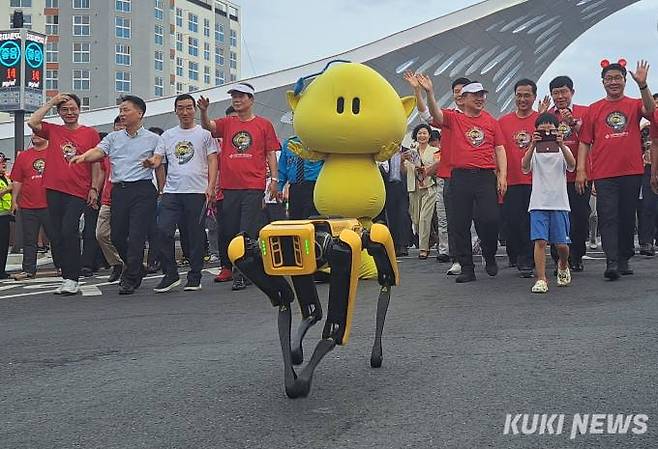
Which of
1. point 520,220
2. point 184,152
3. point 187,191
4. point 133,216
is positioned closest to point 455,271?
point 520,220

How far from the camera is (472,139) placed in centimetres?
750

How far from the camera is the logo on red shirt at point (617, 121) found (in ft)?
24.1

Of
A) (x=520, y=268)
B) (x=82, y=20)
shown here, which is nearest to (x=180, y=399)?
(x=520, y=268)

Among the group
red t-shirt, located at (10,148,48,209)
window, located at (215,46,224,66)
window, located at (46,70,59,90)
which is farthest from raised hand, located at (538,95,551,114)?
window, located at (215,46,224,66)

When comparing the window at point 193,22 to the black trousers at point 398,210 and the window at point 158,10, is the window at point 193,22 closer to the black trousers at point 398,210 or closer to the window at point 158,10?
the window at point 158,10

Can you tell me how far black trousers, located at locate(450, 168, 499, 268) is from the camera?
754 centimetres

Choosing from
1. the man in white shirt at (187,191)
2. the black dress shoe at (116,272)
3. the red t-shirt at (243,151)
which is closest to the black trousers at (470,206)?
the red t-shirt at (243,151)

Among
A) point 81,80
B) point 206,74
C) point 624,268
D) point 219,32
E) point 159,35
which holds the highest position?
point 219,32

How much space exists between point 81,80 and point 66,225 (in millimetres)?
88284

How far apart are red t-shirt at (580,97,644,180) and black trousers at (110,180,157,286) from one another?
13.0 ft

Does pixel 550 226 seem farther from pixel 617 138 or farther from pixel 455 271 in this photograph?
pixel 455 271

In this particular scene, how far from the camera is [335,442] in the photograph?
2709mm

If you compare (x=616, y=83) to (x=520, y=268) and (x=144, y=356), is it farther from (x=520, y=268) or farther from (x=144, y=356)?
(x=144, y=356)

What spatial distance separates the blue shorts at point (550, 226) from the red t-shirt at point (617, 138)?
823 millimetres
